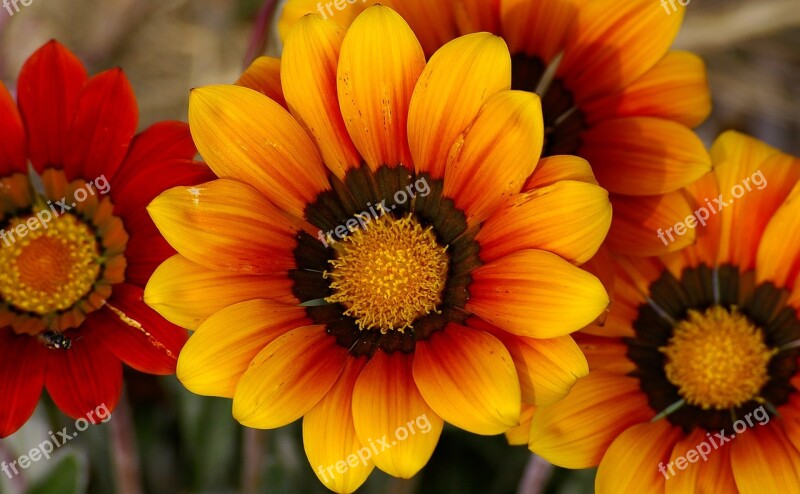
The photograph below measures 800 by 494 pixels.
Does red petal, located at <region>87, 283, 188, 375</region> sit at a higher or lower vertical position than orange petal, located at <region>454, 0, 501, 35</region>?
lower

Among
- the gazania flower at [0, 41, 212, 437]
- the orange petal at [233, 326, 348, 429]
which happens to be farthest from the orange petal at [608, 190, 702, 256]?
the gazania flower at [0, 41, 212, 437]

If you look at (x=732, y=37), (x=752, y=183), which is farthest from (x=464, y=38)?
(x=732, y=37)

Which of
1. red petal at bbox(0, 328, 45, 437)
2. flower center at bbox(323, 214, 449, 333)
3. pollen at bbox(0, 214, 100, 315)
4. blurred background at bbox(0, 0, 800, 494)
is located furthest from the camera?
blurred background at bbox(0, 0, 800, 494)

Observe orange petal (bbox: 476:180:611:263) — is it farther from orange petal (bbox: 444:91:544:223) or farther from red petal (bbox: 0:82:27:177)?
red petal (bbox: 0:82:27:177)

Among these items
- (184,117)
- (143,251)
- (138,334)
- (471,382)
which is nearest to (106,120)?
(143,251)

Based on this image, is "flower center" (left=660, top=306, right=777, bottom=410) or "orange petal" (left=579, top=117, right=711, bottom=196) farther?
"flower center" (left=660, top=306, right=777, bottom=410)

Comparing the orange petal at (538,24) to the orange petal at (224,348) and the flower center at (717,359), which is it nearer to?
the flower center at (717,359)

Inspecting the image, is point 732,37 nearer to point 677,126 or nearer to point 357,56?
point 677,126

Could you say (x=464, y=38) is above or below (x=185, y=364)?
above
